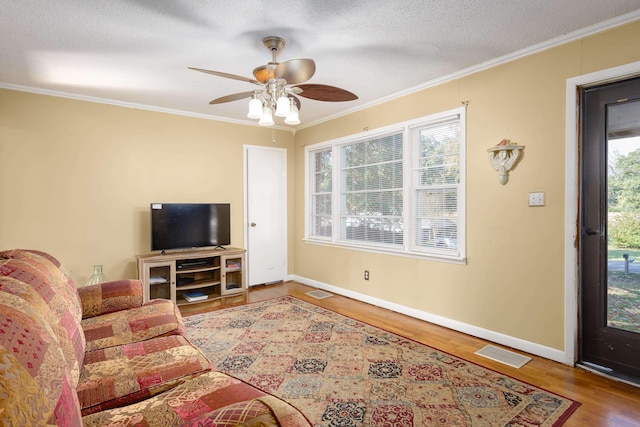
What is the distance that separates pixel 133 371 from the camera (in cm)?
160

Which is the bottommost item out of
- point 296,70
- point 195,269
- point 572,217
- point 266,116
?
point 195,269

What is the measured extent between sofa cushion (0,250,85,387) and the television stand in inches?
89.4

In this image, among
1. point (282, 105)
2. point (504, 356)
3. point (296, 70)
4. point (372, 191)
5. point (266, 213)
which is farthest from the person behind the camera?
point (266, 213)

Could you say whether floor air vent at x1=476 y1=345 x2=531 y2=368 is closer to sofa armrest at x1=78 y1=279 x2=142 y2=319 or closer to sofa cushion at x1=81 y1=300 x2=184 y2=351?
sofa cushion at x1=81 y1=300 x2=184 y2=351

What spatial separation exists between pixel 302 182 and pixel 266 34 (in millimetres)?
3031

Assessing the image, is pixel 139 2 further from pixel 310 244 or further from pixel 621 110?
pixel 310 244

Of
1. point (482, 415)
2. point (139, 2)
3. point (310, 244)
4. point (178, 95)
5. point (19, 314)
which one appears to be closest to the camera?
point (19, 314)

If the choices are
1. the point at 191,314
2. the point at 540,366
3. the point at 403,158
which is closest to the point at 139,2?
the point at 403,158

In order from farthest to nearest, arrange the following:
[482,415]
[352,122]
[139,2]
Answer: [352,122], [139,2], [482,415]

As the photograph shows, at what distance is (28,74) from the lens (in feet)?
11.0

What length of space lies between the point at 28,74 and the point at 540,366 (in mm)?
5096

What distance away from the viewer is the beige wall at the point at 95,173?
12.1 feet

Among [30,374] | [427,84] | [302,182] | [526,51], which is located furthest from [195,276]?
[526,51]

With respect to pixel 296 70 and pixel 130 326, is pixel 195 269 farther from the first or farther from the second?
pixel 296 70
